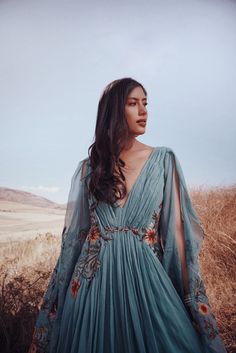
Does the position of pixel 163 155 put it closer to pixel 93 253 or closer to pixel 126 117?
pixel 126 117

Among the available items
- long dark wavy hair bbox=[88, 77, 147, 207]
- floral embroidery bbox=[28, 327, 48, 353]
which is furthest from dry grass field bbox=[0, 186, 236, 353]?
long dark wavy hair bbox=[88, 77, 147, 207]

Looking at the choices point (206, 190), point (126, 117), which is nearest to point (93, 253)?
point (126, 117)

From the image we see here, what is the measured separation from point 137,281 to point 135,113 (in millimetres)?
613

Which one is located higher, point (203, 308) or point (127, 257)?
point (127, 257)

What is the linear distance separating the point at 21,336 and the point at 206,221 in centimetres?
118

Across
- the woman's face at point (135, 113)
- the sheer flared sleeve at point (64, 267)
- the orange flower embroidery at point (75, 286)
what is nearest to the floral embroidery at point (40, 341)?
the sheer flared sleeve at point (64, 267)

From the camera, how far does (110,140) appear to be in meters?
1.25

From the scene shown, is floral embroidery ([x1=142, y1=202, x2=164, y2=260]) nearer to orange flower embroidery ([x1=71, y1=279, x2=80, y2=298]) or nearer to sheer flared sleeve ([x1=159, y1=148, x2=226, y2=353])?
sheer flared sleeve ([x1=159, y1=148, x2=226, y2=353])

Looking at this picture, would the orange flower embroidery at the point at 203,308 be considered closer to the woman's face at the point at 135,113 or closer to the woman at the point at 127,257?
the woman at the point at 127,257

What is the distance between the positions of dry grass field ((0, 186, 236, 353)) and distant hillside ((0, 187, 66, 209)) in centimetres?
20

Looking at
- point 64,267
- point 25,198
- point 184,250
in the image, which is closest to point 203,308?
point 184,250

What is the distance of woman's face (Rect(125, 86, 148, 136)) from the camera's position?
1.25 meters

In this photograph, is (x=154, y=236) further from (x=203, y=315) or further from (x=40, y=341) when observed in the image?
(x=40, y=341)

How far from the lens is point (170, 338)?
0.92 metres
